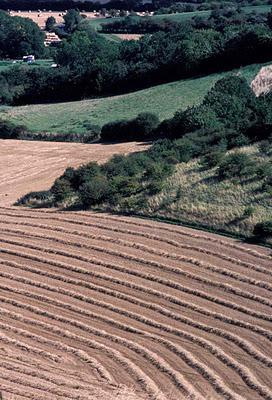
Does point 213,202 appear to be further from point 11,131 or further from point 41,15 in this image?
point 41,15

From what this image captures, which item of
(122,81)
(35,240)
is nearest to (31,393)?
(35,240)

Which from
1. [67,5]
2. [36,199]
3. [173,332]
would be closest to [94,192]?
[36,199]

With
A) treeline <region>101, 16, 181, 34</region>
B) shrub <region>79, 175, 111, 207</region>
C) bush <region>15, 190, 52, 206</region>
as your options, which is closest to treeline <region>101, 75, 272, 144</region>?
shrub <region>79, 175, 111, 207</region>

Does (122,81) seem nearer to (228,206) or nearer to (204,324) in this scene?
(228,206)

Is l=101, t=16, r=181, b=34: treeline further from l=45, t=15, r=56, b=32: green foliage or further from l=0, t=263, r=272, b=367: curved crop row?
l=0, t=263, r=272, b=367: curved crop row

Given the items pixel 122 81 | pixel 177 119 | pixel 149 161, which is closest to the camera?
pixel 149 161
